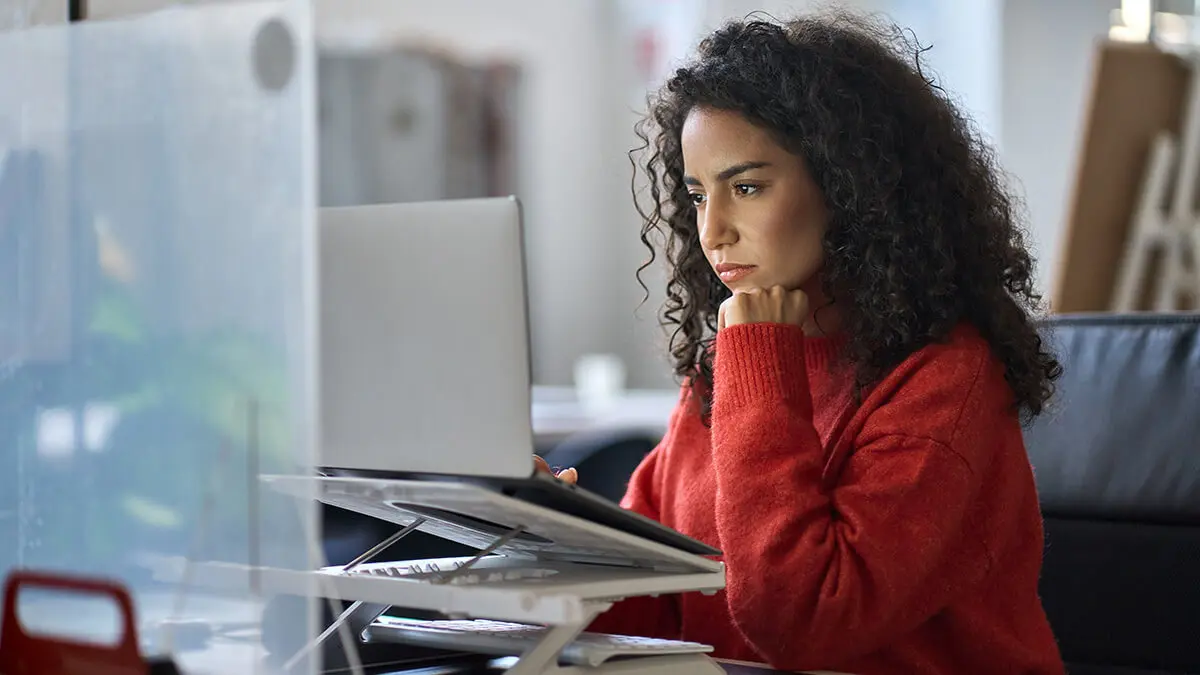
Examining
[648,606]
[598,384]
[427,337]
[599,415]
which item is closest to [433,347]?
[427,337]

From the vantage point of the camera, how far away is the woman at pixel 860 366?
105 centimetres

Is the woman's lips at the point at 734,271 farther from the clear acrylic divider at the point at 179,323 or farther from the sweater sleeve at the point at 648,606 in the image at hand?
the clear acrylic divider at the point at 179,323

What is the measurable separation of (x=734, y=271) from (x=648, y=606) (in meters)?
0.38

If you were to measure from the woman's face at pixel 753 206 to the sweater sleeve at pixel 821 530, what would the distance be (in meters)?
0.10

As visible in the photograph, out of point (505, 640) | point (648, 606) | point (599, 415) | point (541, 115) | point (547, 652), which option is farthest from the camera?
point (541, 115)

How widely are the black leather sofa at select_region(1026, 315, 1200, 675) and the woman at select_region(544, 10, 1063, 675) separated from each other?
0.21 meters

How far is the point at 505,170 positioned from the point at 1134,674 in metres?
3.90

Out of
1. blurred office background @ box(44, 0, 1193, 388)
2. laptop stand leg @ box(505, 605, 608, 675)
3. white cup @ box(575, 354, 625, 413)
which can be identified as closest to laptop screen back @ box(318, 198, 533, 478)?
laptop stand leg @ box(505, 605, 608, 675)

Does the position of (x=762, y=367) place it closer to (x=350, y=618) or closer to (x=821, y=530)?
(x=821, y=530)

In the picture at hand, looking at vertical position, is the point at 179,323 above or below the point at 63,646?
above

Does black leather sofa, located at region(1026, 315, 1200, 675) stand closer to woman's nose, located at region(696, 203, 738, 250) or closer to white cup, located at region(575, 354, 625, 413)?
woman's nose, located at region(696, 203, 738, 250)

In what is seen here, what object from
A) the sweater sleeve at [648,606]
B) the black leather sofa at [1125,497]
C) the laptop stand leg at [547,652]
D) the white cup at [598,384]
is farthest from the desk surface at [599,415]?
the laptop stand leg at [547,652]

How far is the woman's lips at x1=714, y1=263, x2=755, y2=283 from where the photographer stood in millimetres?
1183

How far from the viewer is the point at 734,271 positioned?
1.19m
